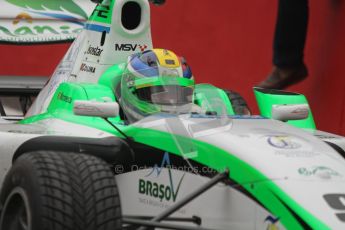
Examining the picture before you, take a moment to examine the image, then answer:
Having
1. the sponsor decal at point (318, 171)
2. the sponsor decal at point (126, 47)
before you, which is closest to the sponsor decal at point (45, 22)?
the sponsor decal at point (126, 47)

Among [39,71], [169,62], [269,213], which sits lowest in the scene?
[39,71]

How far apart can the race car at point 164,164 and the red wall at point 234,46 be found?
2.79 meters

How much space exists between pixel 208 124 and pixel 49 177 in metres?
0.89

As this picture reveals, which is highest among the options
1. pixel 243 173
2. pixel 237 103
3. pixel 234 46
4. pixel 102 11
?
pixel 102 11

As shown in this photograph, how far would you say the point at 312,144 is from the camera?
15.7 feet

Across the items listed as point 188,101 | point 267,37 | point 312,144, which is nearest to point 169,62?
point 188,101

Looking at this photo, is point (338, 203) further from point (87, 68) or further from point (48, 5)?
point (48, 5)

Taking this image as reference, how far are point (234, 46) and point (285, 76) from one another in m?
0.59

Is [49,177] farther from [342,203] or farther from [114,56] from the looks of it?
[114,56]

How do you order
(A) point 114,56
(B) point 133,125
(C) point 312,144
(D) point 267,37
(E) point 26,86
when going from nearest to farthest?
(C) point 312,144
(B) point 133,125
(A) point 114,56
(E) point 26,86
(D) point 267,37

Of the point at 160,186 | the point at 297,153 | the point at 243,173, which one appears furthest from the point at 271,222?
the point at 160,186

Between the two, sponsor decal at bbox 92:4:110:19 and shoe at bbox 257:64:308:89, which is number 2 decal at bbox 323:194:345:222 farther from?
shoe at bbox 257:64:308:89

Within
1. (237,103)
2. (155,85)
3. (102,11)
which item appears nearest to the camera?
(155,85)

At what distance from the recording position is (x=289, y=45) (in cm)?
868
